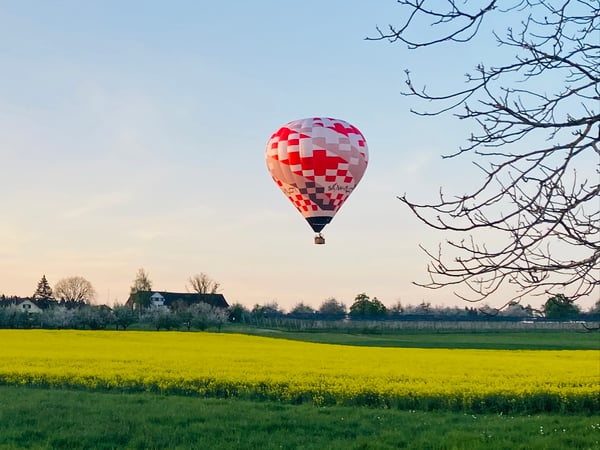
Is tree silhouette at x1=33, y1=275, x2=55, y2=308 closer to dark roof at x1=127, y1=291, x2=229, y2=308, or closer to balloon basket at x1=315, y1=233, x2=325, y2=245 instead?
dark roof at x1=127, y1=291, x2=229, y2=308

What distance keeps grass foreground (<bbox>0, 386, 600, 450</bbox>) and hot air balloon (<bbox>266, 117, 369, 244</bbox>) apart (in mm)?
14319

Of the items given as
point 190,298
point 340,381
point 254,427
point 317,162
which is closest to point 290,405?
point 254,427

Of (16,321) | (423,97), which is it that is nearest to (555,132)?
(423,97)

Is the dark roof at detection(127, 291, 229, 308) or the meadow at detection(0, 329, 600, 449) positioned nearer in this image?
the meadow at detection(0, 329, 600, 449)

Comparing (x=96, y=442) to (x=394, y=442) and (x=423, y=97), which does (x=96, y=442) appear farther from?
(x=423, y=97)

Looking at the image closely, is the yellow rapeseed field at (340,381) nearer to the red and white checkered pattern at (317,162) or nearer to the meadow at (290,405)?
the meadow at (290,405)

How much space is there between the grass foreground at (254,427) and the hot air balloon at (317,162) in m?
14.3

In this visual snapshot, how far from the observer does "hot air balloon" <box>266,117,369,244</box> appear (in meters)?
29.6

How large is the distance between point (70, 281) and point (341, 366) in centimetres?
11938

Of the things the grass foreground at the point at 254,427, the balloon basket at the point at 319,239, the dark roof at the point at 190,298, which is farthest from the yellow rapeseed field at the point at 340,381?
the dark roof at the point at 190,298

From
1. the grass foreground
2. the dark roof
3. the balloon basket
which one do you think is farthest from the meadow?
the dark roof

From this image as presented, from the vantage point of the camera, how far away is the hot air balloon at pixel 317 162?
2958cm

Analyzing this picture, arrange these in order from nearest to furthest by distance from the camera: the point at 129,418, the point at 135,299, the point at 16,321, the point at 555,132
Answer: the point at 555,132 < the point at 129,418 < the point at 16,321 < the point at 135,299

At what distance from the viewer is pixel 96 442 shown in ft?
39.0
